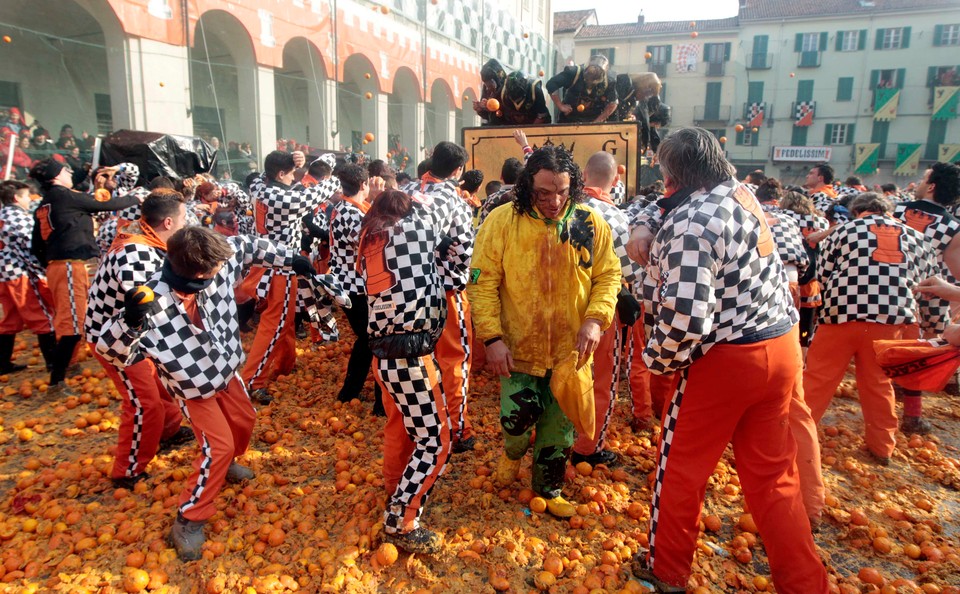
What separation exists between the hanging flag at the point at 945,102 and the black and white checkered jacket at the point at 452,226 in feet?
151

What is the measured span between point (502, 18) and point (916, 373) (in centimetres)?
2665

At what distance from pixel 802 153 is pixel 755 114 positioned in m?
4.30

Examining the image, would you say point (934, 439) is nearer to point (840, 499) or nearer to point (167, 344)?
point (840, 499)

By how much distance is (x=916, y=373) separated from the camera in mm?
2908

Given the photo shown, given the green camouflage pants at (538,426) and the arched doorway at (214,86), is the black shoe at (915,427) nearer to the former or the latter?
the green camouflage pants at (538,426)

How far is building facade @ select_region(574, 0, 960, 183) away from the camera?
123 ft

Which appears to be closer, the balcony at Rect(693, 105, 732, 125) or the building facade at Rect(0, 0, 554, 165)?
the building facade at Rect(0, 0, 554, 165)

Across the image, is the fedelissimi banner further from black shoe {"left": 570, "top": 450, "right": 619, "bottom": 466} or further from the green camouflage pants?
the green camouflage pants

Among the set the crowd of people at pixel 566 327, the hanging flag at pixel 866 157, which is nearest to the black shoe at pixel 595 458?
the crowd of people at pixel 566 327

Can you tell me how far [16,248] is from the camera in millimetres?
5734

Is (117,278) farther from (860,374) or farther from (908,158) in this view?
(908,158)

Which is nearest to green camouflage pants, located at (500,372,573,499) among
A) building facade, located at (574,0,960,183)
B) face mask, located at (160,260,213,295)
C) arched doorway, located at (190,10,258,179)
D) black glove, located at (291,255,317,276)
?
black glove, located at (291,255,317,276)

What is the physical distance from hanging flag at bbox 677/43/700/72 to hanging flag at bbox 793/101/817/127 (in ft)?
25.6

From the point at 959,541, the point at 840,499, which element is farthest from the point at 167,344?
the point at 959,541
